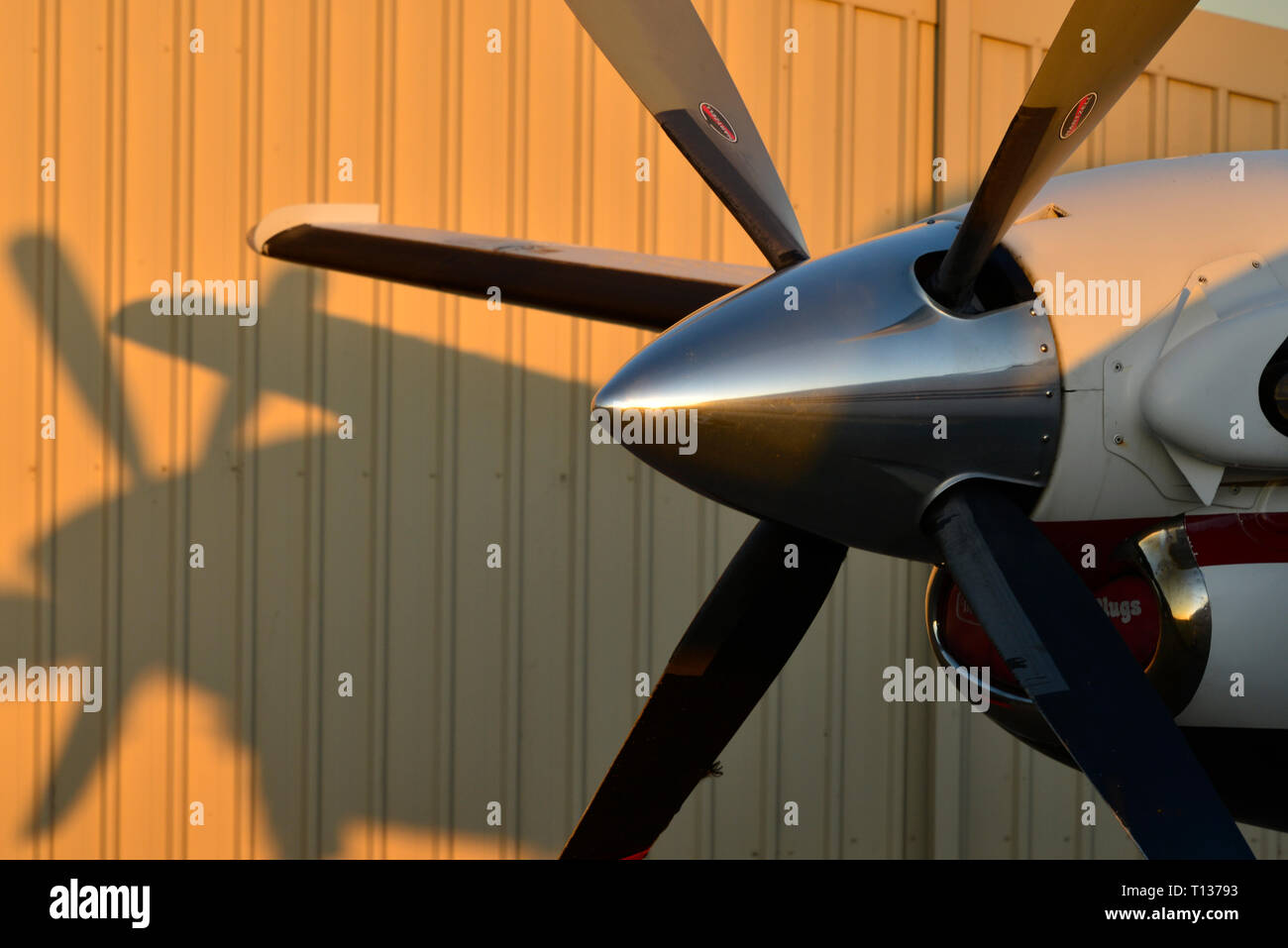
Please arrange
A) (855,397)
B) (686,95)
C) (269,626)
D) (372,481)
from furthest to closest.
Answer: (372,481) < (269,626) < (686,95) < (855,397)

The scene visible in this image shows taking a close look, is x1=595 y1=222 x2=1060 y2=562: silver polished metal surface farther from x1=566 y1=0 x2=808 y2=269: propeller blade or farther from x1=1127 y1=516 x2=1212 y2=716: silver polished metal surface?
x1=566 y1=0 x2=808 y2=269: propeller blade

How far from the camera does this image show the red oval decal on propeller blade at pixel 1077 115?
2439 millimetres

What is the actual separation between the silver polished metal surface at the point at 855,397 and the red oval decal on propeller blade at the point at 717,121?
0.86 meters

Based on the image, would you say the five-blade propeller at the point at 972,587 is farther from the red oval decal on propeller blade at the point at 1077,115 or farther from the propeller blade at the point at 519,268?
the propeller blade at the point at 519,268

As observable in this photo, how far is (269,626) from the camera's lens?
5762 mm

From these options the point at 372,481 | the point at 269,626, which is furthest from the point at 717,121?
the point at 269,626

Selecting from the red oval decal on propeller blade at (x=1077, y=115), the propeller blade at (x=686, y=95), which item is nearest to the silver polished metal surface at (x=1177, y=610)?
the red oval decal on propeller blade at (x=1077, y=115)

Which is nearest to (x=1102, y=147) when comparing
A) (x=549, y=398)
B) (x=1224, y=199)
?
(x=549, y=398)

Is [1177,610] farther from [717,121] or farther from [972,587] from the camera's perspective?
[717,121]

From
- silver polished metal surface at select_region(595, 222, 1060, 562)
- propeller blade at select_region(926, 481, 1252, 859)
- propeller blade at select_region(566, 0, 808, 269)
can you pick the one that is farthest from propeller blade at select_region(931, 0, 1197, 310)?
propeller blade at select_region(566, 0, 808, 269)

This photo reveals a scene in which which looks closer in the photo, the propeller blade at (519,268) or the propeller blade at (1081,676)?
the propeller blade at (1081,676)

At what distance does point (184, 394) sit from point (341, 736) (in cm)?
194

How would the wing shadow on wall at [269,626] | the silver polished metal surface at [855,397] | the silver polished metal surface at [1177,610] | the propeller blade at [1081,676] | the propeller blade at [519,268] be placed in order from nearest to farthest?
the propeller blade at [1081,676] < the silver polished metal surface at [855,397] < the silver polished metal surface at [1177,610] < the propeller blade at [519,268] < the wing shadow on wall at [269,626]

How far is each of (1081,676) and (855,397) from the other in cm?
79
